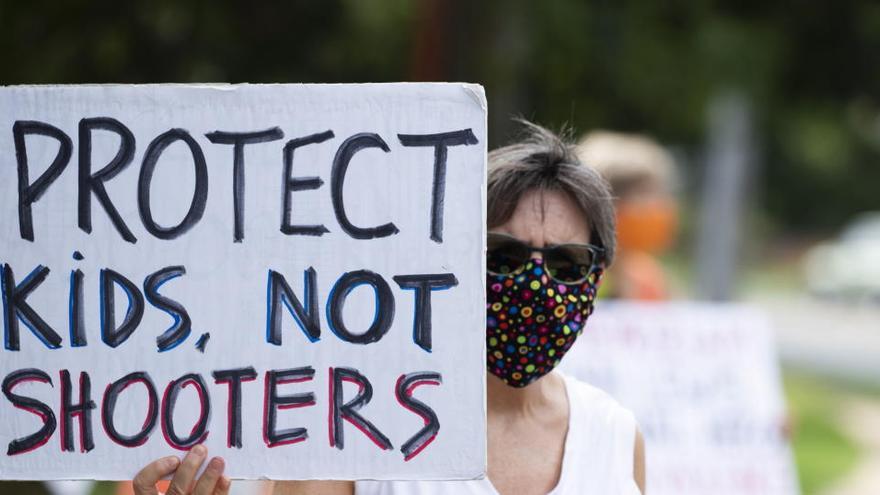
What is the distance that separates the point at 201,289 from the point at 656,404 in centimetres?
272

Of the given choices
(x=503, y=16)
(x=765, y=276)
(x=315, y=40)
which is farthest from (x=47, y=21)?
(x=765, y=276)

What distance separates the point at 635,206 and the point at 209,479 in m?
2.89

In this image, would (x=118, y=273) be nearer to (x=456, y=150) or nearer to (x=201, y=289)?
(x=201, y=289)

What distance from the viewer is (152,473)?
1873mm

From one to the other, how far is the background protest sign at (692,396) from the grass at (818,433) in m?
3.88

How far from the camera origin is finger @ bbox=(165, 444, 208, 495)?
6.14ft

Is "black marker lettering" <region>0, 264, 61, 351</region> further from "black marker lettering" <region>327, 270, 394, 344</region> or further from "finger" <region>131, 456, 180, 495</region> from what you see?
"black marker lettering" <region>327, 270, 394, 344</region>

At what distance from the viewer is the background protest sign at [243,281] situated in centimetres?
190

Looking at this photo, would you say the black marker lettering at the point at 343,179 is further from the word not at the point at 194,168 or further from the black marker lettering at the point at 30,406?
the black marker lettering at the point at 30,406

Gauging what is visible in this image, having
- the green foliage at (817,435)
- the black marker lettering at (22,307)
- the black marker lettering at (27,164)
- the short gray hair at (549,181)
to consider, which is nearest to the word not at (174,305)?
the black marker lettering at (22,307)

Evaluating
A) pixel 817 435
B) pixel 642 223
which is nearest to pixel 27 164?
pixel 642 223

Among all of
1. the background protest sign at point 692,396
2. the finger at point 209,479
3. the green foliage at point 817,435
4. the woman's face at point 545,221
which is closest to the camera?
the finger at point 209,479

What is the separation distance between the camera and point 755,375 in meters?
4.35

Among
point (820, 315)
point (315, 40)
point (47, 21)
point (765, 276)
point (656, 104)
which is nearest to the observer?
point (47, 21)
